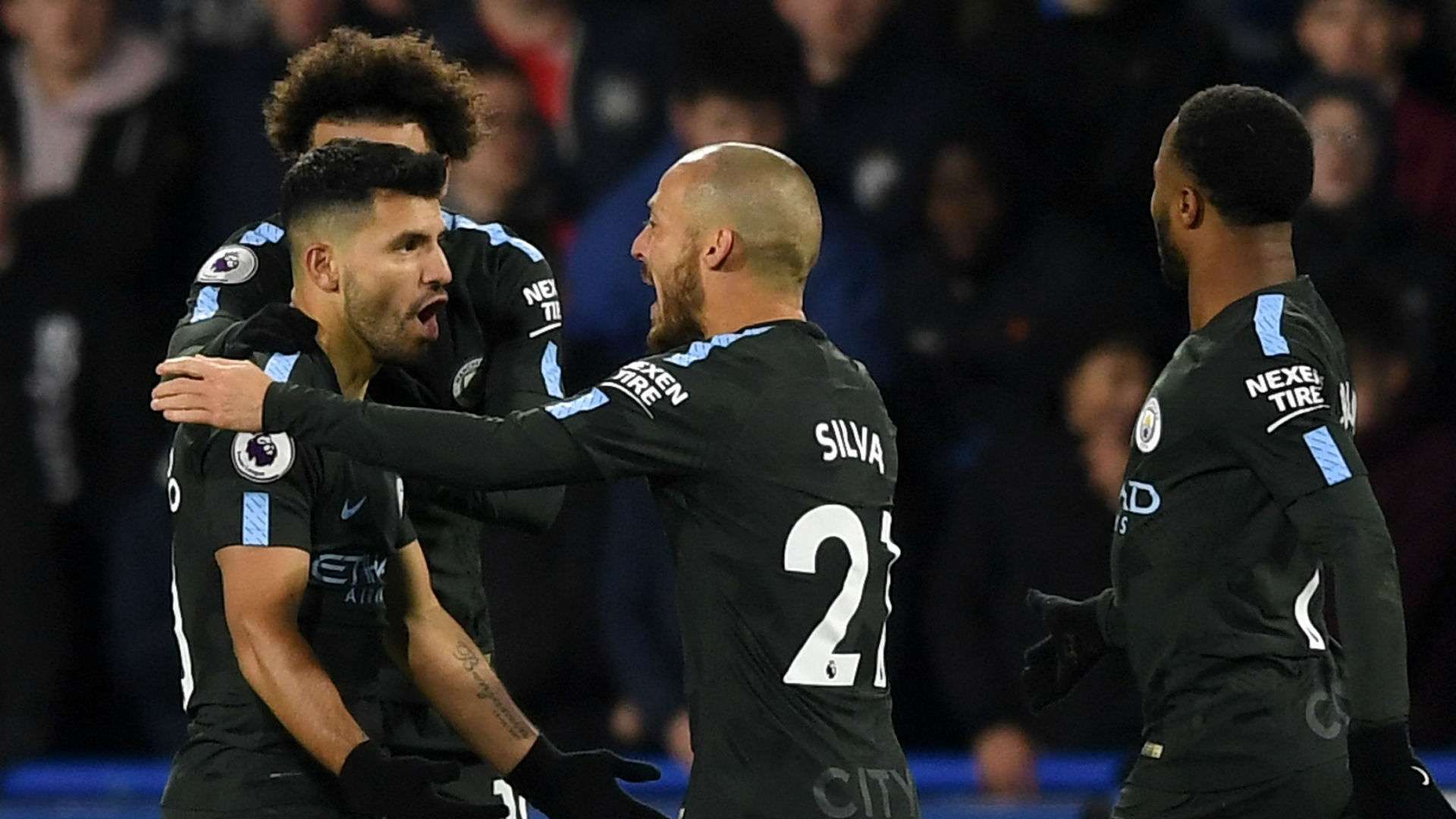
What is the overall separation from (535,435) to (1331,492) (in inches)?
47.1

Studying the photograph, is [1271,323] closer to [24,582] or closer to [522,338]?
[522,338]

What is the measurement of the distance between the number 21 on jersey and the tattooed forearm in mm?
692

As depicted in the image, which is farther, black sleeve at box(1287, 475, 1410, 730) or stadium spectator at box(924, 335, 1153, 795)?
stadium spectator at box(924, 335, 1153, 795)

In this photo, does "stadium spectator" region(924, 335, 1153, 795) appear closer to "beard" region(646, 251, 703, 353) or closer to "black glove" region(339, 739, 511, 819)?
"beard" region(646, 251, 703, 353)

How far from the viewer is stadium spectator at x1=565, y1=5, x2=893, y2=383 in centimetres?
700

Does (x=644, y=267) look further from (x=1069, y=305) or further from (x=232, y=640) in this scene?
(x=1069, y=305)

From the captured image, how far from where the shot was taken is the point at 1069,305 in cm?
689

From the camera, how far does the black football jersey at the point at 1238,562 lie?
3.62m

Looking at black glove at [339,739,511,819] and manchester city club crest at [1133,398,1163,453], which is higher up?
manchester city club crest at [1133,398,1163,453]

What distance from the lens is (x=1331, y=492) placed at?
11.4 ft

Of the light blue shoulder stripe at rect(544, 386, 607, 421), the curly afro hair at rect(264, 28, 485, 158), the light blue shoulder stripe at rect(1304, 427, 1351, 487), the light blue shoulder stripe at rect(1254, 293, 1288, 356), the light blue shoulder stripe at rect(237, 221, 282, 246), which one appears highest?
the curly afro hair at rect(264, 28, 485, 158)

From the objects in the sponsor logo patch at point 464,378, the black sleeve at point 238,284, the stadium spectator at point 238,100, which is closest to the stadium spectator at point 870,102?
the stadium spectator at point 238,100

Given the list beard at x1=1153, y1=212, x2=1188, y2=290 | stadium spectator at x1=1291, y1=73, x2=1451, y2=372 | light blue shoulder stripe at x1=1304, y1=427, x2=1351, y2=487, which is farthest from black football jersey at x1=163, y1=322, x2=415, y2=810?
stadium spectator at x1=1291, y1=73, x2=1451, y2=372

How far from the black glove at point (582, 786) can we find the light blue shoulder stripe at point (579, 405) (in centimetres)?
64
